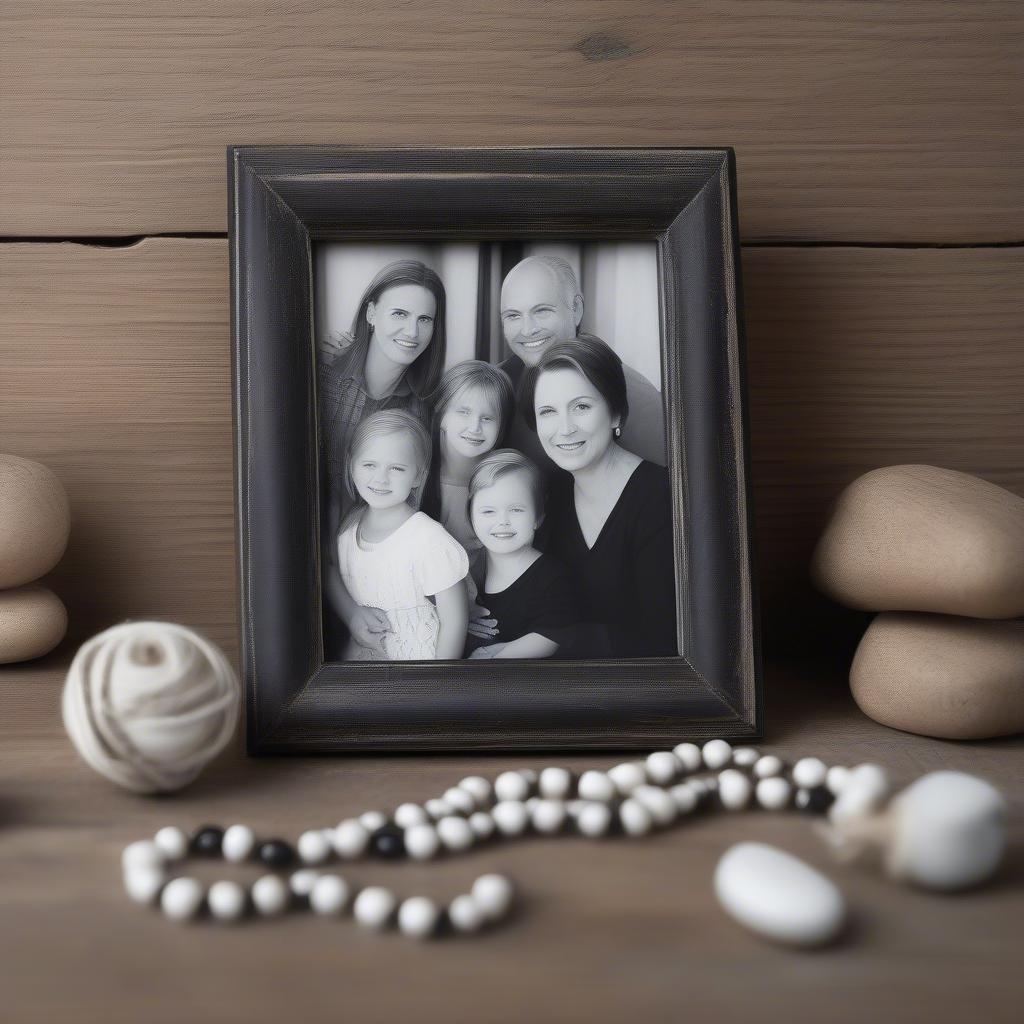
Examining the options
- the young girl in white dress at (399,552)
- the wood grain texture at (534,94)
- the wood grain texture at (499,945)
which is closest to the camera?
the wood grain texture at (499,945)

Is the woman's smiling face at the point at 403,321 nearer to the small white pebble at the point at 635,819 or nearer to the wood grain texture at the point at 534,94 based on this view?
the wood grain texture at the point at 534,94

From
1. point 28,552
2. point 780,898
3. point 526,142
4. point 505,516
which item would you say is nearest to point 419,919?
point 780,898

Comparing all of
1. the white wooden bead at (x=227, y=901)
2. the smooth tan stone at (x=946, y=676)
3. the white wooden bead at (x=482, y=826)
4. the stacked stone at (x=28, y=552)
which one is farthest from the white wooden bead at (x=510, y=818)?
A: the stacked stone at (x=28, y=552)

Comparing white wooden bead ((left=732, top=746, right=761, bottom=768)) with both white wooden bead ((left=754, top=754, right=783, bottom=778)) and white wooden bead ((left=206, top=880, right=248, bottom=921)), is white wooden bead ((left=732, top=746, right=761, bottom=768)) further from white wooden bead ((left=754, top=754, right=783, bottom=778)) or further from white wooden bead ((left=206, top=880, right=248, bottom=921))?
white wooden bead ((left=206, top=880, right=248, bottom=921))

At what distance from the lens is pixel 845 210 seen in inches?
24.6

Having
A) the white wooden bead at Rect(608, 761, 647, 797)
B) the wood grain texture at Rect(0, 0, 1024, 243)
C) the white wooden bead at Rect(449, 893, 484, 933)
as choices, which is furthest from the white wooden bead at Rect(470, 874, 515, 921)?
the wood grain texture at Rect(0, 0, 1024, 243)

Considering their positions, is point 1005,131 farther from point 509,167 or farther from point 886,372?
point 509,167

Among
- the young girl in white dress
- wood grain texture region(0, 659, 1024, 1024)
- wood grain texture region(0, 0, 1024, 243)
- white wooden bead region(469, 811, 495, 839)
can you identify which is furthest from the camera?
wood grain texture region(0, 0, 1024, 243)

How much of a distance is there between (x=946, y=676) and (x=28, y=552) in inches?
18.9

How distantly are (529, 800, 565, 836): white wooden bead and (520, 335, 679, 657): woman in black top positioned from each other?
0.35 ft

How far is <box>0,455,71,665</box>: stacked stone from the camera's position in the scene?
546mm

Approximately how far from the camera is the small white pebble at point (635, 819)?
40cm

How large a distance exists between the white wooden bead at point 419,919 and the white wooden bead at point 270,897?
0.14 feet

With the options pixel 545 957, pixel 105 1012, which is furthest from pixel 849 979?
pixel 105 1012
